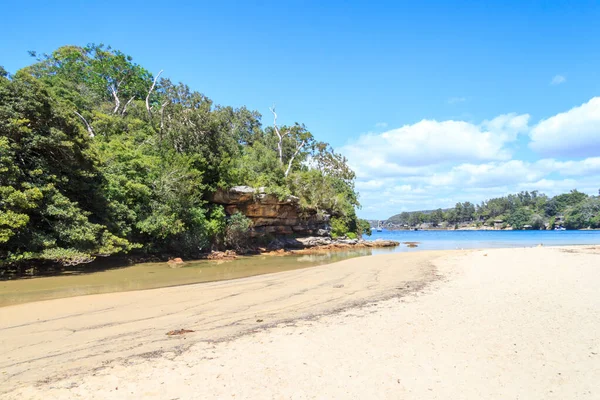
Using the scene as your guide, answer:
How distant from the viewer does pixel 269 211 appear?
1176 inches

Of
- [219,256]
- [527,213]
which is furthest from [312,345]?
[527,213]

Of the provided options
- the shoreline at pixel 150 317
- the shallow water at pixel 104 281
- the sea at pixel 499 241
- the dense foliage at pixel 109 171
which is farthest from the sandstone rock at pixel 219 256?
the sea at pixel 499 241

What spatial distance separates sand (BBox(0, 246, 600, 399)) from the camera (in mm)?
4004

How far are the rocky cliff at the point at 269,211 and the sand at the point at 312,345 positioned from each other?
1764cm

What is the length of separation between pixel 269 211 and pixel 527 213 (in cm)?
12409

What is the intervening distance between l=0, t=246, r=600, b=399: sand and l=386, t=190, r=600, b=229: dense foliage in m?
122

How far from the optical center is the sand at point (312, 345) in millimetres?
4004

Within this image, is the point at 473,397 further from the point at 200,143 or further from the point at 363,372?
the point at 200,143

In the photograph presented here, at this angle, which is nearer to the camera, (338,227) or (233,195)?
(233,195)

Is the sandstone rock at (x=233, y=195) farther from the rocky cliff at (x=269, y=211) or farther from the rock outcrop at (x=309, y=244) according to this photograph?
the rock outcrop at (x=309, y=244)

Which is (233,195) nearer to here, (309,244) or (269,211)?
(269,211)

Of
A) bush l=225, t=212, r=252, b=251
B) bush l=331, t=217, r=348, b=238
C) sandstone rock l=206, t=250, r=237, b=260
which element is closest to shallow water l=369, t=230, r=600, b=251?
bush l=331, t=217, r=348, b=238

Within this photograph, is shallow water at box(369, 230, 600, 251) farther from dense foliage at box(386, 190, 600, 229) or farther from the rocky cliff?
dense foliage at box(386, 190, 600, 229)

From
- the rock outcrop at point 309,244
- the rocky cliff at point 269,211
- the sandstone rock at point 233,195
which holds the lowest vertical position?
the rock outcrop at point 309,244
